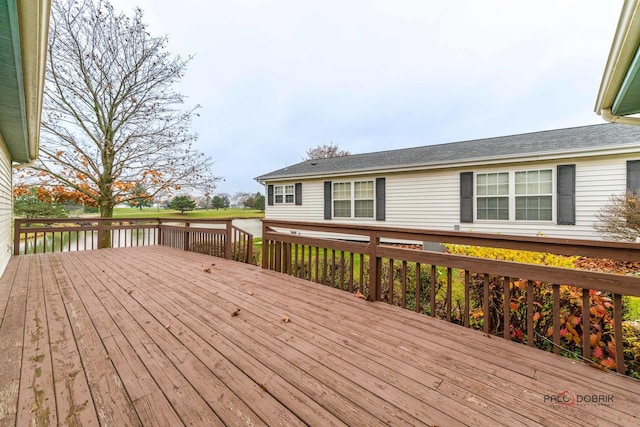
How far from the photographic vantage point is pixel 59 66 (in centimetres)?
709

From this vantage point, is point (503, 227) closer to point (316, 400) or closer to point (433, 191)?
point (433, 191)

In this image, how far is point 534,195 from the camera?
19.4 ft

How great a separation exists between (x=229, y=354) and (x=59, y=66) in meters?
9.97

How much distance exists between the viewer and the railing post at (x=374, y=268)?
8.84ft

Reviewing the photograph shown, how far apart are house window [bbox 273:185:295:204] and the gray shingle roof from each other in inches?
22.9

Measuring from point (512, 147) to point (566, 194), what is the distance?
1.70 metres

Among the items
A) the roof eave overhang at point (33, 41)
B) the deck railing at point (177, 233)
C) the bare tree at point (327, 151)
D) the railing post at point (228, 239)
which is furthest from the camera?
the bare tree at point (327, 151)

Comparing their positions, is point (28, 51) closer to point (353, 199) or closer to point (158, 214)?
point (353, 199)

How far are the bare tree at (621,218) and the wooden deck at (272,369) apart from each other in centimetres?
521

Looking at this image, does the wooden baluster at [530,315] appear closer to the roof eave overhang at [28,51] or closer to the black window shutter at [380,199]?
the roof eave overhang at [28,51]

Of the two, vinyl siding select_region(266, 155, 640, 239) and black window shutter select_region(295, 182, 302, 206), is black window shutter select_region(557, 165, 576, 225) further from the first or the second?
black window shutter select_region(295, 182, 302, 206)

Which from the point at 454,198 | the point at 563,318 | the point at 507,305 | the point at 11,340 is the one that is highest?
the point at 454,198

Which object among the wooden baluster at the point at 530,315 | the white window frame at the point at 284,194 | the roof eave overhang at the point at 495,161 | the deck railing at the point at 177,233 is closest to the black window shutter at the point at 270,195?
the white window frame at the point at 284,194

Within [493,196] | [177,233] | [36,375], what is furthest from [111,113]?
[493,196]
